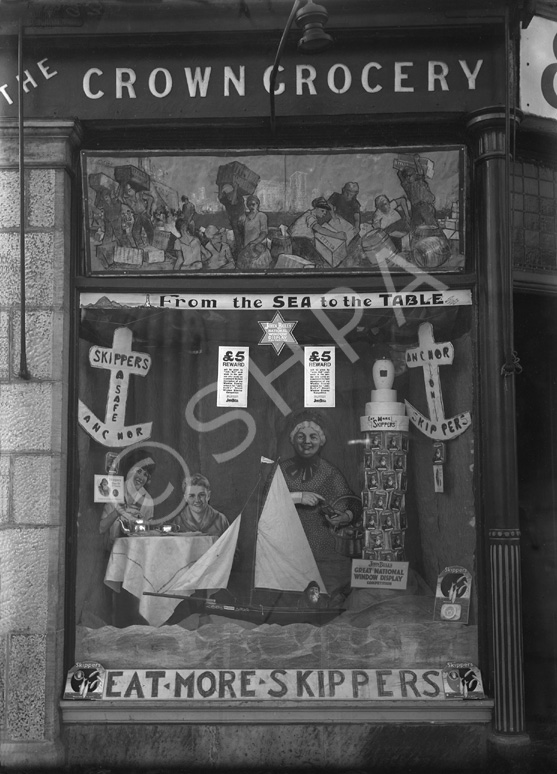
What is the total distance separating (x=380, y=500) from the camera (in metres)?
6.49

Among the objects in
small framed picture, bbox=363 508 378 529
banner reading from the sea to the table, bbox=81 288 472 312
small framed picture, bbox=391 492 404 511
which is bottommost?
small framed picture, bbox=363 508 378 529

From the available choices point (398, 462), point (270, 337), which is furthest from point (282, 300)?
point (398, 462)

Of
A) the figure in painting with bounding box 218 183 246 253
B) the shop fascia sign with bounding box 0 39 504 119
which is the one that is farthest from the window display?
the shop fascia sign with bounding box 0 39 504 119

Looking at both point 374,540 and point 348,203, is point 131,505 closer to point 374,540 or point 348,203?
point 374,540

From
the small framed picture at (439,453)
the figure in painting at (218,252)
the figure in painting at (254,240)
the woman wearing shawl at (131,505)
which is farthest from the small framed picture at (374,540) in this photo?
the figure in painting at (218,252)

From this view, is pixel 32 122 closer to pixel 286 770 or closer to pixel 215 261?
pixel 215 261

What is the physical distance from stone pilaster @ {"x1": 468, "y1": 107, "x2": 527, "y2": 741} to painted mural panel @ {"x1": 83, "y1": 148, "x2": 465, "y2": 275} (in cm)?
24

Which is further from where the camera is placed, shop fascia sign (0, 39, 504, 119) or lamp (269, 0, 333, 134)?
shop fascia sign (0, 39, 504, 119)

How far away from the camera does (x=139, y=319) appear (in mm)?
6633

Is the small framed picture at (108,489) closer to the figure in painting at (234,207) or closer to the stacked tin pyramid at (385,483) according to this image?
the stacked tin pyramid at (385,483)

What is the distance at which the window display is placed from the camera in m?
6.32

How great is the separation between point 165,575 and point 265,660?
0.97 metres

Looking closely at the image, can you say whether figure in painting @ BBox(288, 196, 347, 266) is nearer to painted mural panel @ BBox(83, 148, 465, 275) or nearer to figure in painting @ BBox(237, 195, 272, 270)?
painted mural panel @ BBox(83, 148, 465, 275)

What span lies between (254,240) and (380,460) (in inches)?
76.0
